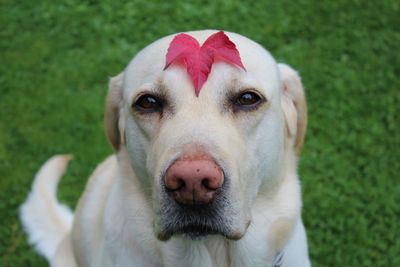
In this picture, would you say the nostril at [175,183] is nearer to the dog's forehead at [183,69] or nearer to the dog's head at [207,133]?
the dog's head at [207,133]

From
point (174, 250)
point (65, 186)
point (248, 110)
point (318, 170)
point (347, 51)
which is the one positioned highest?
point (248, 110)

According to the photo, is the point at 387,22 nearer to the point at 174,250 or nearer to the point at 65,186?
the point at 65,186

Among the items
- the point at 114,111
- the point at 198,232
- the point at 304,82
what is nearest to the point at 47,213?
the point at 114,111

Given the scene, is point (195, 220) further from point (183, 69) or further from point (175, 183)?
point (183, 69)

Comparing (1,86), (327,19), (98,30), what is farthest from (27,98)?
(327,19)

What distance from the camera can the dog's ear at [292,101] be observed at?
2.89m

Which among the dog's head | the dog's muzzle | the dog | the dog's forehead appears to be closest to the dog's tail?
the dog

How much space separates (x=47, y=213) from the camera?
12.9 ft

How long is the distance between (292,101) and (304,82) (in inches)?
90.7

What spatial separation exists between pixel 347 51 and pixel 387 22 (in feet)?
1.59

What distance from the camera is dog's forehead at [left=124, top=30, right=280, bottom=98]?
2578mm

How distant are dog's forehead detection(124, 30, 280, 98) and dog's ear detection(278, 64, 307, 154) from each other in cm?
14

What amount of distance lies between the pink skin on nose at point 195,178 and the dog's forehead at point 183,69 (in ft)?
1.34

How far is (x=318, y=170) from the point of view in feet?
15.4
